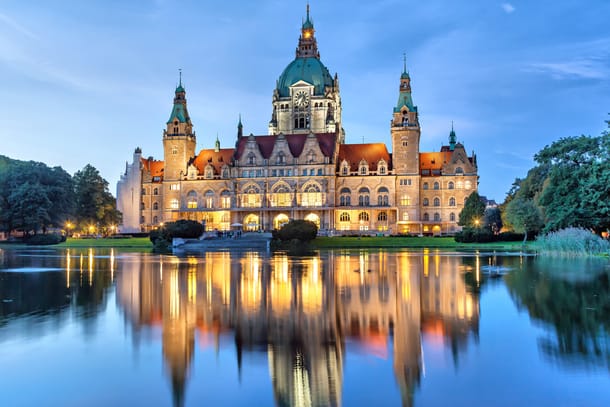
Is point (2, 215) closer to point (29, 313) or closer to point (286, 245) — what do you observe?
point (286, 245)

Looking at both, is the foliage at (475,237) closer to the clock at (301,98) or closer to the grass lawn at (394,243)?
the grass lawn at (394,243)

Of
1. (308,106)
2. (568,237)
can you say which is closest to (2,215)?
(308,106)

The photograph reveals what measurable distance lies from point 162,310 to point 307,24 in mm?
123240

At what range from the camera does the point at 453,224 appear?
322 ft

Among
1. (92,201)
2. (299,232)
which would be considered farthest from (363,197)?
(92,201)

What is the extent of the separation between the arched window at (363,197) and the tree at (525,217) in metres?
35.0

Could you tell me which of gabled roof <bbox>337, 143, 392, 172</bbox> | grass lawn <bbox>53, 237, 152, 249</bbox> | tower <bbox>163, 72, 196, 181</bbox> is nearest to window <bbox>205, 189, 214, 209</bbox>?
tower <bbox>163, 72, 196, 181</bbox>

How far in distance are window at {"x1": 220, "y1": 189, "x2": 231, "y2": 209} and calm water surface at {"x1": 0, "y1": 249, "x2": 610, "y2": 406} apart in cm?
8171

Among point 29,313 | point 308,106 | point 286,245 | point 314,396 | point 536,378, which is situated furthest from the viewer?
point 308,106

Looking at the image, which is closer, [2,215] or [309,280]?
[309,280]

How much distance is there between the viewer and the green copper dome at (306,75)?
117 m

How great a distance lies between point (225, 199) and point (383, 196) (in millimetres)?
28019

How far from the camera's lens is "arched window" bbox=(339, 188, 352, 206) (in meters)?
97.1

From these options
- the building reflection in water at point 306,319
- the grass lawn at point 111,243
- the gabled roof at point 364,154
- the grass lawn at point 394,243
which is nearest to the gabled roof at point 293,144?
the gabled roof at point 364,154
